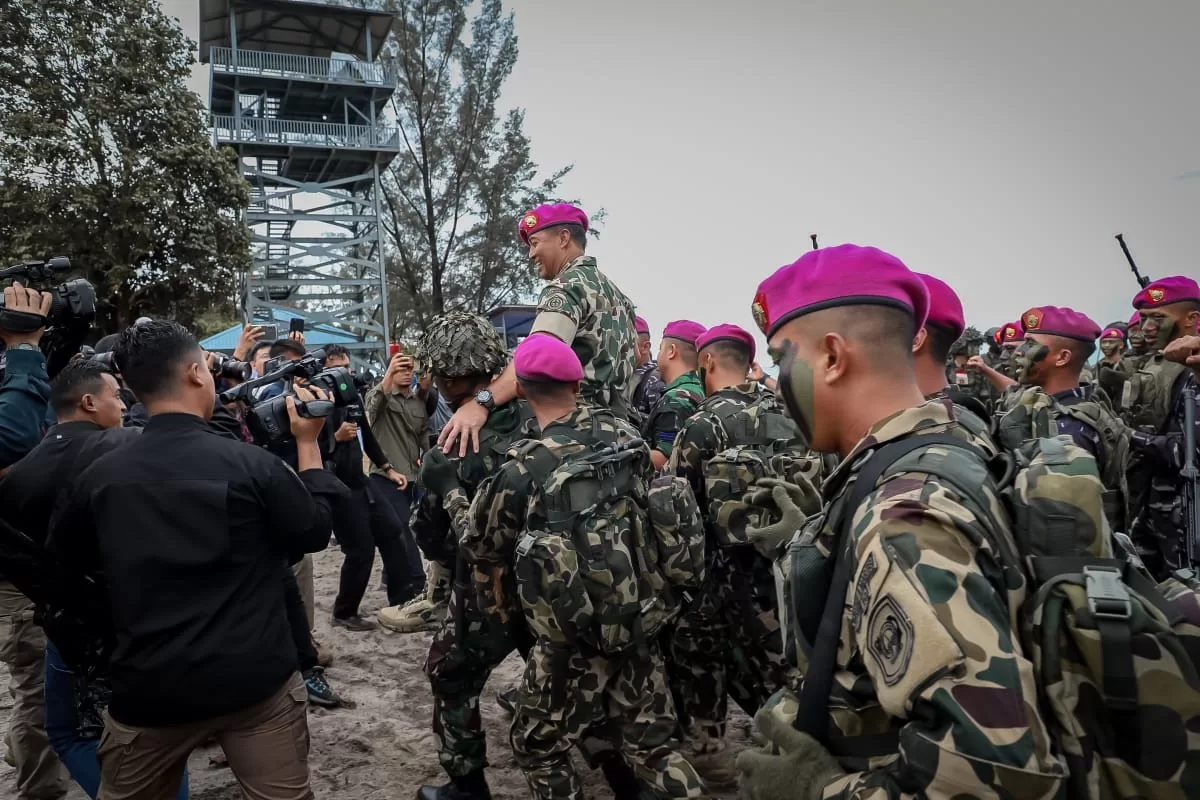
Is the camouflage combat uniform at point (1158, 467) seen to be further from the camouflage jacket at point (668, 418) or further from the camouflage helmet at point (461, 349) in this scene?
the camouflage helmet at point (461, 349)

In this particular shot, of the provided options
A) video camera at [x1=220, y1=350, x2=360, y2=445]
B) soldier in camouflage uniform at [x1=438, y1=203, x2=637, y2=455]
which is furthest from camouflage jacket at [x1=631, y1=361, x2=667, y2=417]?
video camera at [x1=220, y1=350, x2=360, y2=445]

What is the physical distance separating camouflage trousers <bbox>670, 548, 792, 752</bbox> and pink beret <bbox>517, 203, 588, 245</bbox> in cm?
195

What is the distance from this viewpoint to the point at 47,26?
18172 millimetres

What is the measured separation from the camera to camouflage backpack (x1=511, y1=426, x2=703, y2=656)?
9.61 feet

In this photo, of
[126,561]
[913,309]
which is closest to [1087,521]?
[913,309]

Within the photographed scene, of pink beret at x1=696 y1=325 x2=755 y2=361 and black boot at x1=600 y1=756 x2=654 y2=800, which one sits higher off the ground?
pink beret at x1=696 y1=325 x2=755 y2=361

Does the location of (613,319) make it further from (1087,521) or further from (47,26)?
(47,26)

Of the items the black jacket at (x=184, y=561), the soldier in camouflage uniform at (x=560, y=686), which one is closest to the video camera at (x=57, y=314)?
the black jacket at (x=184, y=561)

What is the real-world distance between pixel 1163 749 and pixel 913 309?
0.89m

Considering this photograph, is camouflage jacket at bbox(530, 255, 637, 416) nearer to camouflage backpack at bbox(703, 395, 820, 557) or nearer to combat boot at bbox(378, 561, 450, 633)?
camouflage backpack at bbox(703, 395, 820, 557)

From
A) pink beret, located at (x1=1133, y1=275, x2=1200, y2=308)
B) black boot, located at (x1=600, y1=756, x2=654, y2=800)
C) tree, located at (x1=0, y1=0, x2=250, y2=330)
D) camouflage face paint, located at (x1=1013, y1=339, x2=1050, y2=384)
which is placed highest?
tree, located at (x1=0, y1=0, x2=250, y2=330)

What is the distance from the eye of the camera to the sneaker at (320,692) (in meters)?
4.88

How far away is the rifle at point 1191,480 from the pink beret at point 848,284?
4336 millimetres

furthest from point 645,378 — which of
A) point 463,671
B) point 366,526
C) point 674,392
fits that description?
point 463,671
